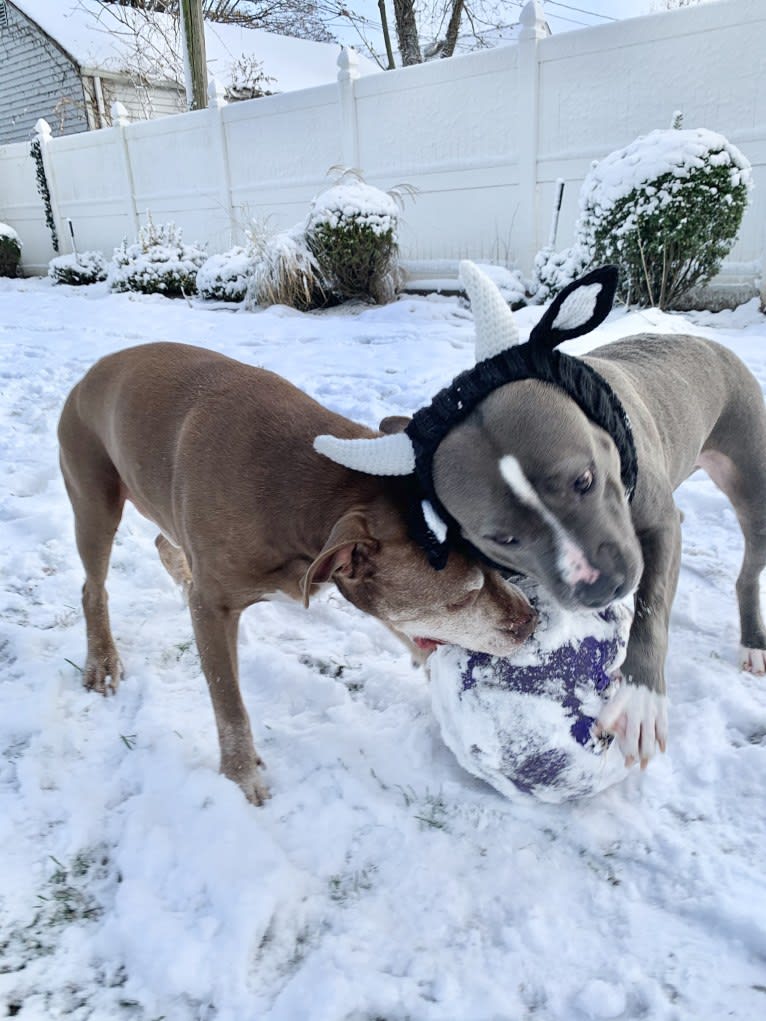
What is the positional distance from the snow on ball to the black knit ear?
2.72 feet

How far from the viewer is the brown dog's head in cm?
241

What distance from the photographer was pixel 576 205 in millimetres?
10289

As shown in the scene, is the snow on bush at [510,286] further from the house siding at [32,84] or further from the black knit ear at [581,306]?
the house siding at [32,84]

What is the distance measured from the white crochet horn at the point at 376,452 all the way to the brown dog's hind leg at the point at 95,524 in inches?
55.3

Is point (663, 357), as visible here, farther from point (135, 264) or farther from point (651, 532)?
point (135, 264)

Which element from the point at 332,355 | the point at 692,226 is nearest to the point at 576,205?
the point at 692,226

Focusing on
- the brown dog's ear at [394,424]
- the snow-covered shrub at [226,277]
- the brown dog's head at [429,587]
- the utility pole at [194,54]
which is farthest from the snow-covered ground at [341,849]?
the utility pole at [194,54]

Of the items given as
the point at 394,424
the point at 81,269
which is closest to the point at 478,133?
the point at 81,269

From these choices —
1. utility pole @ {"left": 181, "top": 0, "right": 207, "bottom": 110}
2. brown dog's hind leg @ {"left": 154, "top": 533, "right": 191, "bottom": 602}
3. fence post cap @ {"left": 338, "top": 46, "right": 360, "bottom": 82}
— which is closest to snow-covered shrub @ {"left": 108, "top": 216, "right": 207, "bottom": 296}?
fence post cap @ {"left": 338, "top": 46, "right": 360, "bottom": 82}

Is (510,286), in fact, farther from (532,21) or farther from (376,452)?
(376,452)

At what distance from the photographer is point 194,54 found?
17016mm

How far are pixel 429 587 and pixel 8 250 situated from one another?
20482 millimetres

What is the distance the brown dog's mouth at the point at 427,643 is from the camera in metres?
2.77

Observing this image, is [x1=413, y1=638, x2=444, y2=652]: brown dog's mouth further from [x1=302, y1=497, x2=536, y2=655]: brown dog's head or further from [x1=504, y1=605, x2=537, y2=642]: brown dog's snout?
[x1=504, y1=605, x2=537, y2=642]: brown dog's snout
